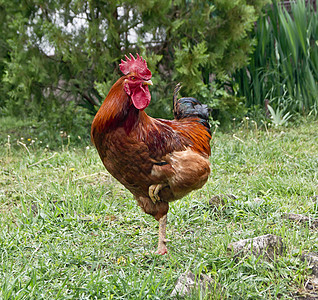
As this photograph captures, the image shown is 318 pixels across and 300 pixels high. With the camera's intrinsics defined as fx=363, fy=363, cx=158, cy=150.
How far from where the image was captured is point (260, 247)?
96.7 inches

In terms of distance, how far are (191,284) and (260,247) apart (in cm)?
62

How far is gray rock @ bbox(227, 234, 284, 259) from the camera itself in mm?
2438

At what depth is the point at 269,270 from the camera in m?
2.36

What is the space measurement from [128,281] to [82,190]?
1.54m

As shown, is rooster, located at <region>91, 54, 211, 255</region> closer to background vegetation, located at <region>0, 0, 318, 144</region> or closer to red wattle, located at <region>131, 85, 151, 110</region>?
red wattle, located at <region>131, 85, 151, 110</region>

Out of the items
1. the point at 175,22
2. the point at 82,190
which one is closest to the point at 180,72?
the point at 175,22

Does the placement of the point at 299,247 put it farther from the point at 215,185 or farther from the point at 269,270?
the point at 215,185

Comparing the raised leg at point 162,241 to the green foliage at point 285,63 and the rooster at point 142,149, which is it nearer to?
the rooster at point 142,149

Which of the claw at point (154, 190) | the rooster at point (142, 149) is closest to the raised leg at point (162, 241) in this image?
the rooster at point (142, 149)

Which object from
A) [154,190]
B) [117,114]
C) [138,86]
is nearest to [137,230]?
[154,190]

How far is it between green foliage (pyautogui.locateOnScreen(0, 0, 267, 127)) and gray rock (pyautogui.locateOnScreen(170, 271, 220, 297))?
386 centimetres

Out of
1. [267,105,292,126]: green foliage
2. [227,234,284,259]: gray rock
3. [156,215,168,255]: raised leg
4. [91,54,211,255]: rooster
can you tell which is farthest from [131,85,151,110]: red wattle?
[267,105,292,126]: green foliage

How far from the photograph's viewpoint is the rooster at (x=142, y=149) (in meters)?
2.29

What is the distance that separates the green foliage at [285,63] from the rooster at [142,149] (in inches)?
200
